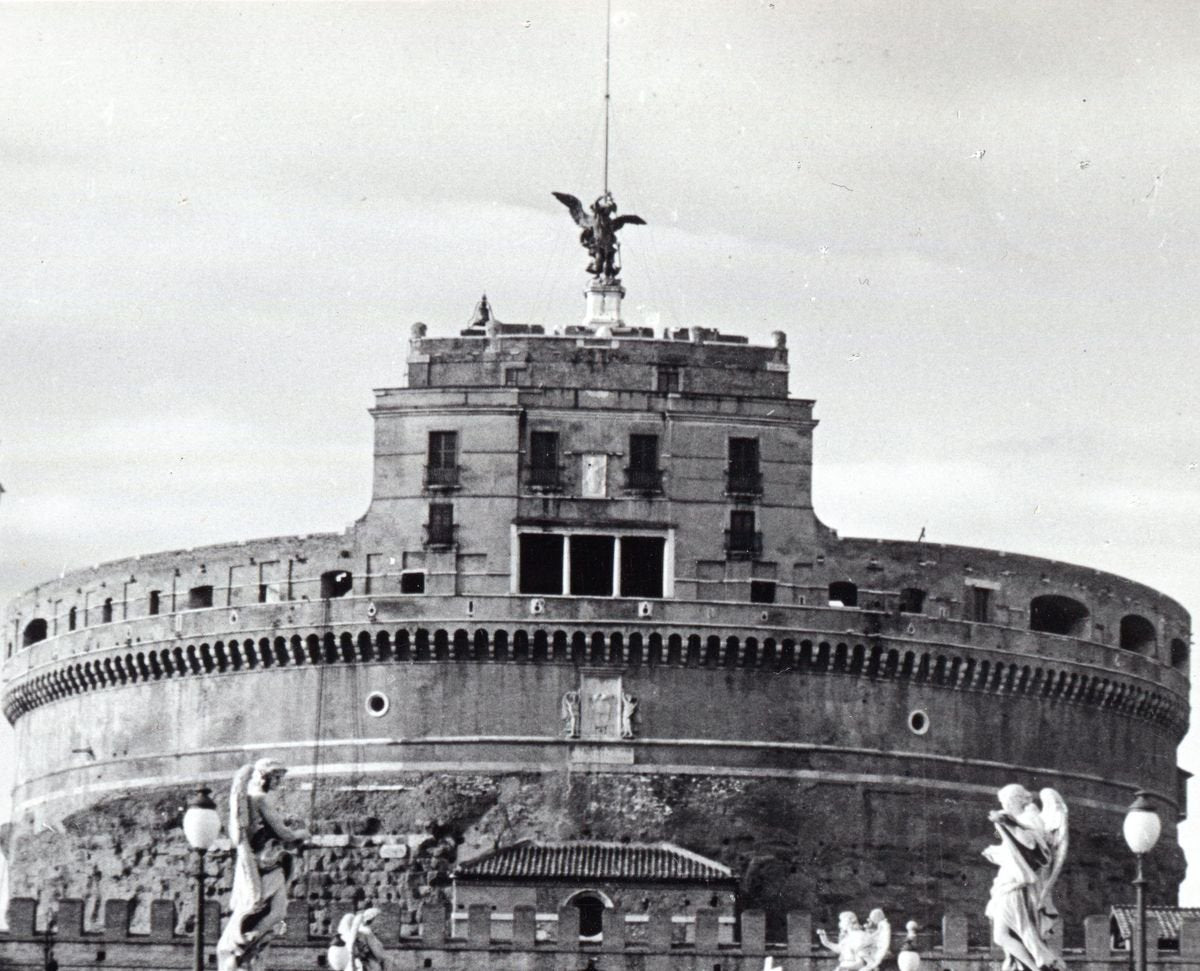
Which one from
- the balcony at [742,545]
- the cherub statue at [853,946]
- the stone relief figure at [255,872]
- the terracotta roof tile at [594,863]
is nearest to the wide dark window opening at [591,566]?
the balcony at [742,545]

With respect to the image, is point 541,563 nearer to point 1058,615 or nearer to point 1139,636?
point 1058,615

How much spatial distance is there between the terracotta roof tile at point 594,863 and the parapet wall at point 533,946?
1842 mm

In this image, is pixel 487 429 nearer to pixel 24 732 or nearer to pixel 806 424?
pixel 806 424

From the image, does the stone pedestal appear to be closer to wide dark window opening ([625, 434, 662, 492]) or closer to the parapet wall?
wide dark window opening ([625, 434, 662, 492])

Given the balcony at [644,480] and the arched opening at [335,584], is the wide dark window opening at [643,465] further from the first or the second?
the arched opening at [335,584]

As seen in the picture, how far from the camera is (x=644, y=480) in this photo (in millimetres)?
82875

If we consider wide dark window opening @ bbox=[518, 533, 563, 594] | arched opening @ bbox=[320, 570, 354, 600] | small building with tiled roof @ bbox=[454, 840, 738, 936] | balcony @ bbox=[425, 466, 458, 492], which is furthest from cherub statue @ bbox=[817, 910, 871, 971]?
arched opening @ bbox=[320, 570, 354, 600]

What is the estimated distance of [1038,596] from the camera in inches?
3408

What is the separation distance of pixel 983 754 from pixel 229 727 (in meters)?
18.0

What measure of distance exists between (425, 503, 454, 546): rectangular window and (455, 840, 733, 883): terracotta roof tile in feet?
23.8

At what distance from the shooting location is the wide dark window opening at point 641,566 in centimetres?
8300

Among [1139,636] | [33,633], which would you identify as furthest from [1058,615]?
[33,633]

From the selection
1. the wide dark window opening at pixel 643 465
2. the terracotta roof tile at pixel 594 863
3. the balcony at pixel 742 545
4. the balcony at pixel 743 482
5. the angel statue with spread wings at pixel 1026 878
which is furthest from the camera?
the balcony at pixel 743 482

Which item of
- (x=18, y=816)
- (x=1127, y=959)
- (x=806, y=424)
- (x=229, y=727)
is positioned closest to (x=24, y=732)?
(x=18, y=816)
